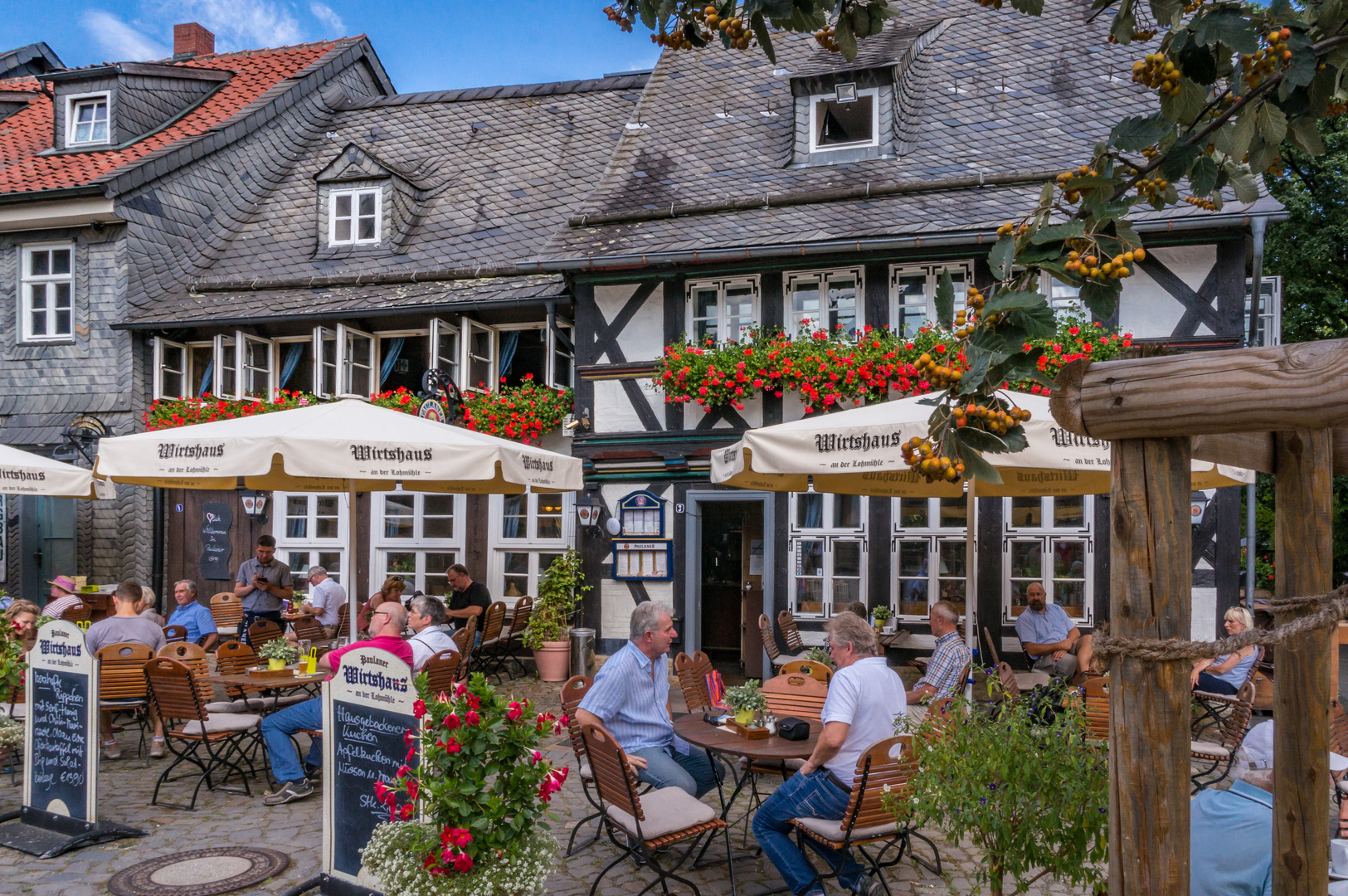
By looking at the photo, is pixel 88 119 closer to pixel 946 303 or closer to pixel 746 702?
pixel 746 702

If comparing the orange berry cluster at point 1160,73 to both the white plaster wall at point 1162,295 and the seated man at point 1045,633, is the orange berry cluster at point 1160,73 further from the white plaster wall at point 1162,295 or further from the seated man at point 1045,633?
the white plaster wall at point 1162,295

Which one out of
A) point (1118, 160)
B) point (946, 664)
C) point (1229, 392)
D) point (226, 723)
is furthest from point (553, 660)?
point (1229, 392)

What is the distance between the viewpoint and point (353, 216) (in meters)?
15.2

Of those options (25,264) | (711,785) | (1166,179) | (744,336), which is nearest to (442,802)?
(711,785)

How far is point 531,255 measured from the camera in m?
13.8

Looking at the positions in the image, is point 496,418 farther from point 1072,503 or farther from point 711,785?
point 711,785

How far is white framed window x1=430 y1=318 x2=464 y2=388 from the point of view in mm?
13312

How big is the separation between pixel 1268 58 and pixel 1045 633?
7284 mm

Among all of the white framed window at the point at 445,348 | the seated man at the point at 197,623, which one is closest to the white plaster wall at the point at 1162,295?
the white framed window at the point at 445,348

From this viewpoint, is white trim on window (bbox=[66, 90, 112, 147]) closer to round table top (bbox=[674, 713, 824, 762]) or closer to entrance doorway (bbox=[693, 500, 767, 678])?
entrance doorway (bbox=[693, 500, 767, 678])

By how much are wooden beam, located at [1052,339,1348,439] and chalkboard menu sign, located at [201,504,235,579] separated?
13.6 metres

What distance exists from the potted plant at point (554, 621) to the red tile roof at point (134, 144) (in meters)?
8.71

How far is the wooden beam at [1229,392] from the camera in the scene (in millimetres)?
Answer: 2201

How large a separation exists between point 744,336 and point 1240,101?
8.77 metres
